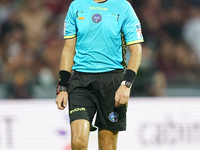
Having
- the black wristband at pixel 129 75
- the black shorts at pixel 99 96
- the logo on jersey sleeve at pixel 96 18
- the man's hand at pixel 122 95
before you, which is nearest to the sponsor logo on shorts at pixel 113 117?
the black shorts at pixel 99 96

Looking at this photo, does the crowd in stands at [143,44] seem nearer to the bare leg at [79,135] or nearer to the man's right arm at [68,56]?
the man's right arm at [68,56]

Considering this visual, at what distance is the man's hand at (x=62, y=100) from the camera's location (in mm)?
3896

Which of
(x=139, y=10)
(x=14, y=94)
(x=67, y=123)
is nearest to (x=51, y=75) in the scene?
(x=14, y=94)

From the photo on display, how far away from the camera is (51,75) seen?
27.4 ft

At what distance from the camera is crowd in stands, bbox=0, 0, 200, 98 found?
822 centimetres

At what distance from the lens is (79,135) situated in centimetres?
371

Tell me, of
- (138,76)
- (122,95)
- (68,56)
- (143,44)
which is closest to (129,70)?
(122,95)

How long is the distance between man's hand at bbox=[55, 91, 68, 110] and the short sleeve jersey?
31cm

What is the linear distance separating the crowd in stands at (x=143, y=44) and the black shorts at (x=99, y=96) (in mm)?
3928

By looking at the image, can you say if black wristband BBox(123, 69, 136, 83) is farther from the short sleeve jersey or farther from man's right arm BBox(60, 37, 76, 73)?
man's right arm BBox(60, 37, 76, 73)

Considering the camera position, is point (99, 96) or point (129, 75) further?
point (99, 96)

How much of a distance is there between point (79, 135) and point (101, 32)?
1.07 m

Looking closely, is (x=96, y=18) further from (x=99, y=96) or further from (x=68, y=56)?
(x=99, y=96)

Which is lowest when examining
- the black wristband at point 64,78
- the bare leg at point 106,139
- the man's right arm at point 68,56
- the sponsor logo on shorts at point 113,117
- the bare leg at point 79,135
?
the bare leg at point 106,139
